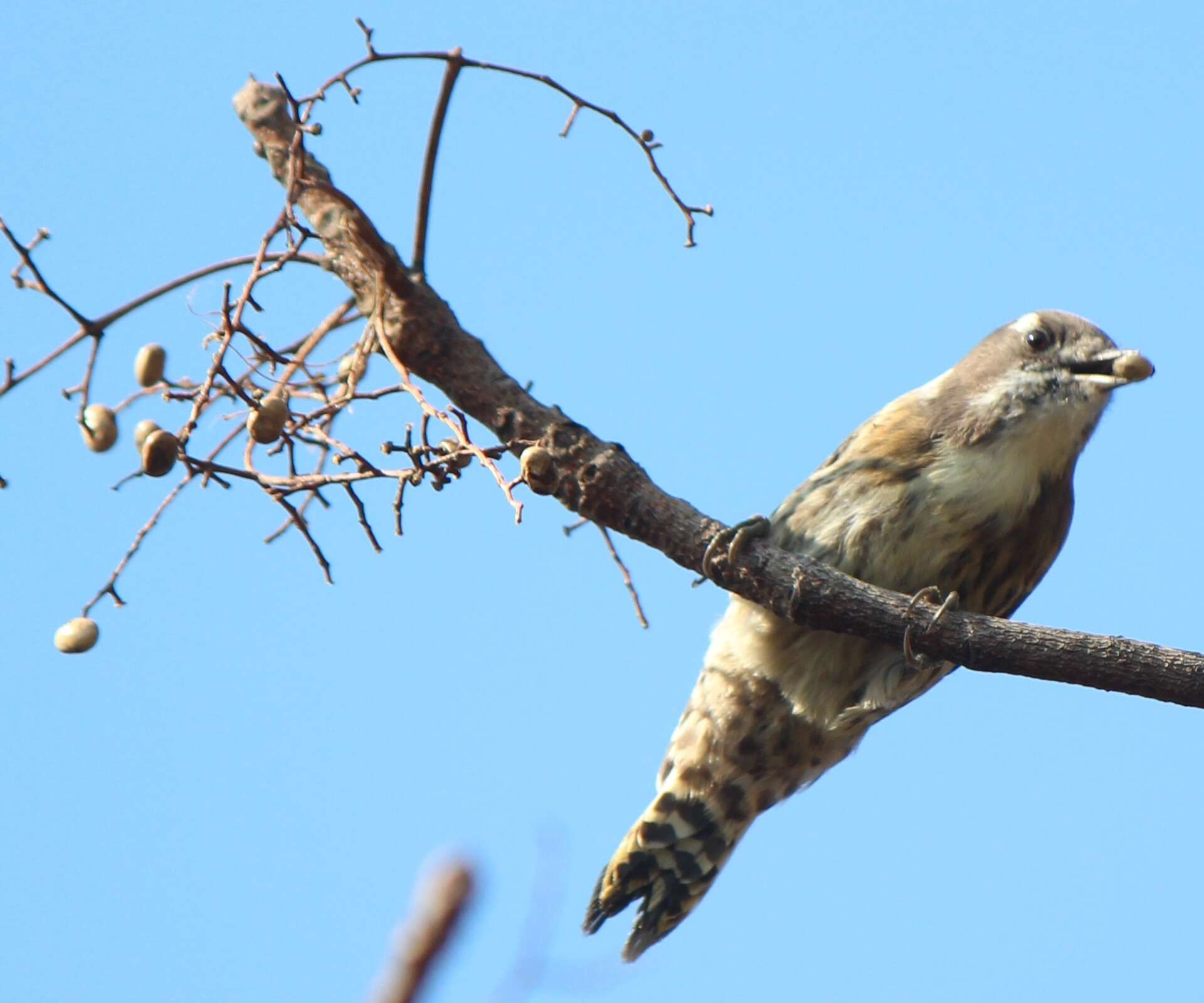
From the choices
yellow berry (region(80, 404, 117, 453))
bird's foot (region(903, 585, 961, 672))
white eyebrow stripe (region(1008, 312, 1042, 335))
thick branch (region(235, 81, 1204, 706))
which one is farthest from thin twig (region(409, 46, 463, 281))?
white eyebrow stripe (region(1008, 312, 1042, 335))

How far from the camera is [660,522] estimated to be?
3.19 metres

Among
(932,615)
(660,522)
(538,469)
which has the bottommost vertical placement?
(932,615)

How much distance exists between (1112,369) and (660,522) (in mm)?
1780

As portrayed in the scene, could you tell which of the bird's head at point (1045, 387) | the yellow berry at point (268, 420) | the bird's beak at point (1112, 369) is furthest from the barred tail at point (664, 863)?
the yellow berry at point (268, 420)

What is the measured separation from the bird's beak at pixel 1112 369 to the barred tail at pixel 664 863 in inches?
71.9

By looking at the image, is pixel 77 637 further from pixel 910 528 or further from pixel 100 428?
pixel 910 528

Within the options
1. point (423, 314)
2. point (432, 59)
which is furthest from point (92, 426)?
point (432, 59)

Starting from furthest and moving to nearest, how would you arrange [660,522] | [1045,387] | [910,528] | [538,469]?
[1045,387]
[910,528]
[660,522]
[538,469]

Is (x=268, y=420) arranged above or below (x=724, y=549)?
above

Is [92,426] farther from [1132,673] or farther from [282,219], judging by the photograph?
[1132,673]

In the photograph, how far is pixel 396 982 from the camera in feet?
2.39

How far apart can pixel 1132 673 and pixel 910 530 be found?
3.41 ft

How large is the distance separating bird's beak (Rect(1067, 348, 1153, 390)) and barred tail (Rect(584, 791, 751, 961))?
1826 mm

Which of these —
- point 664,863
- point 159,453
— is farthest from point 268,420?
point 664,863
